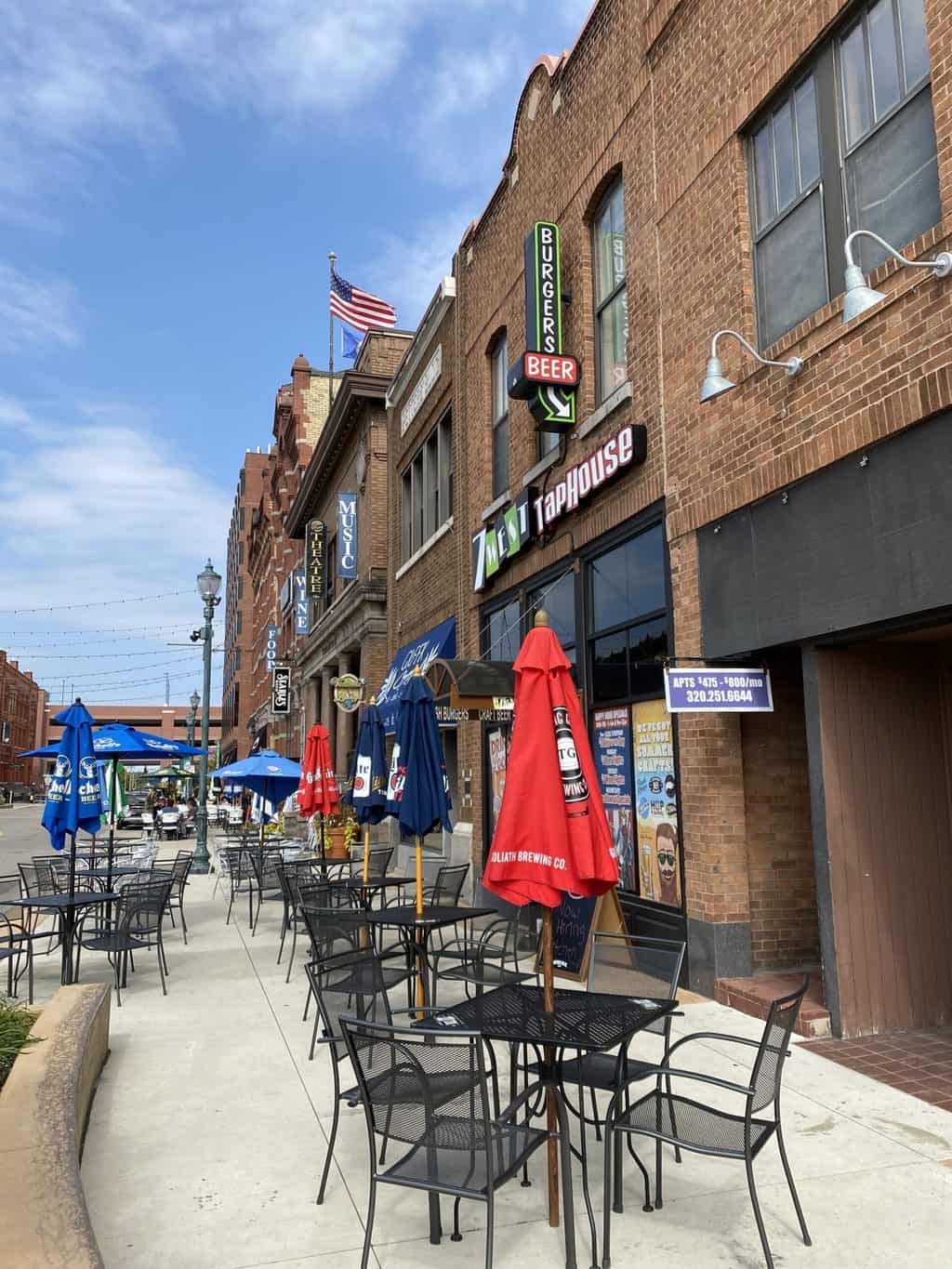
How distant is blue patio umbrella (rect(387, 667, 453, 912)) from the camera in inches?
308

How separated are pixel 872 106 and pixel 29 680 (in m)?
128

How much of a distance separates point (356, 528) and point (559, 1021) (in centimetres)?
2182

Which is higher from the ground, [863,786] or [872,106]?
[872,106]

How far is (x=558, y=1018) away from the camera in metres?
4.44

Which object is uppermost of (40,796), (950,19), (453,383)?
(453,383)

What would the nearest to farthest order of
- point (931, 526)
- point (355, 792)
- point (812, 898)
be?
point (931, 526), point (812, 898), point (355, 792)

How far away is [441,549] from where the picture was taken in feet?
58.3

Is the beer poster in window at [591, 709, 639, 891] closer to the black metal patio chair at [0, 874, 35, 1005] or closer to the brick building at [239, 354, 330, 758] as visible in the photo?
the black metal patio chair at [0, 874, 35, 1005]

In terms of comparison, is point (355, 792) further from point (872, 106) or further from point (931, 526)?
point (872, 106)

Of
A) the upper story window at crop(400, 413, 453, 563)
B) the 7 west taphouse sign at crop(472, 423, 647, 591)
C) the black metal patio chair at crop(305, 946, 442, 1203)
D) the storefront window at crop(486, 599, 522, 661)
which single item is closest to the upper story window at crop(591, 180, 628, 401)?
the 7 west taphouse sign at crop(472, 423, 647, 591)

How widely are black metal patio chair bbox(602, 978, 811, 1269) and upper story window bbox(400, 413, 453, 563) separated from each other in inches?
554

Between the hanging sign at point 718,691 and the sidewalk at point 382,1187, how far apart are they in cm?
248

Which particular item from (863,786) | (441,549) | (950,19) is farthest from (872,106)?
(441,549)

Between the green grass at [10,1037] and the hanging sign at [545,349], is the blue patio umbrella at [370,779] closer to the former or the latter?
the hanging sign at [545,349]
